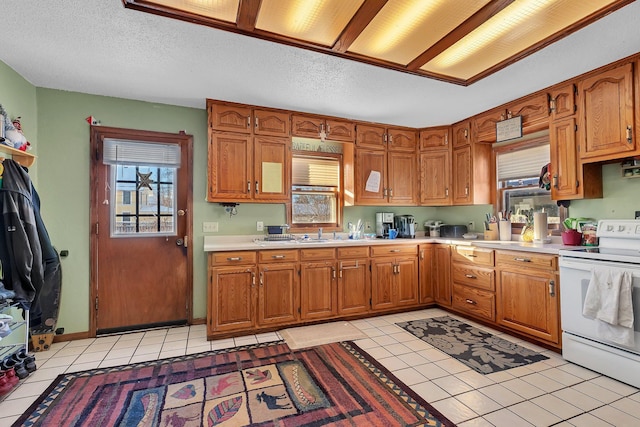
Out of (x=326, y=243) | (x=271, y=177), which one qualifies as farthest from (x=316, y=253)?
(x=271, y=177)

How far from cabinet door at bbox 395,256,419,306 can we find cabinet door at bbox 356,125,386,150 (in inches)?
60.3

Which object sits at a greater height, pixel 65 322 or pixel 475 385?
pixel 65 322

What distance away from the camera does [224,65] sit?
2.55 metres

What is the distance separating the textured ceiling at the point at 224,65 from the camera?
6.59 ft

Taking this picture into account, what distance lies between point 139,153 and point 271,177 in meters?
1.42

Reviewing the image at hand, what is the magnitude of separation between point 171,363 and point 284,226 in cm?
184

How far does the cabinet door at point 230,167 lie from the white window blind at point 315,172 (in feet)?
2.31

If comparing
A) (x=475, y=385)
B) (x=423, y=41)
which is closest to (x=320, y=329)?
(x=475, y=385)

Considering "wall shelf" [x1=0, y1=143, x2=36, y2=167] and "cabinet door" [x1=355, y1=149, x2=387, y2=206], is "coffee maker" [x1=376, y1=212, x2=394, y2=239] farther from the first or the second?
"wall shelf" [x1=0, y1=143, x2=36, y2=167]

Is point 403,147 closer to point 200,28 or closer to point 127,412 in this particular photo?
point 200,28

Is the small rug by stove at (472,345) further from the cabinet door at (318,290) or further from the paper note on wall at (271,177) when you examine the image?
the paper note on wall at (271,177)

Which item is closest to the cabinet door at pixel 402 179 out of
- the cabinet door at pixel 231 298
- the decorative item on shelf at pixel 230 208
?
the decorative item on shelf at pixel 230 208

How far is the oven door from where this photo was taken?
7.59 ft

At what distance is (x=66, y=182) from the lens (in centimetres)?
308
